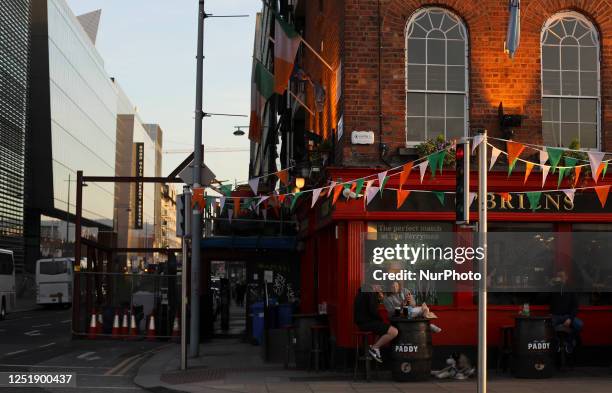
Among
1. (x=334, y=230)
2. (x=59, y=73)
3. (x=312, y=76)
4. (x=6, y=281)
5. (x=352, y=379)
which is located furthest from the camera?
(x=59, y=73)

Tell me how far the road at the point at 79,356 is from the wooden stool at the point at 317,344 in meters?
3.25

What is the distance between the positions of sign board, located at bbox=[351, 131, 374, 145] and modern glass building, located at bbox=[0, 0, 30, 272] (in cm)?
4940

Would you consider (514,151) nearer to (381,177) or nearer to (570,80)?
(381,177)

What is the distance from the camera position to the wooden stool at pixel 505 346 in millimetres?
14211

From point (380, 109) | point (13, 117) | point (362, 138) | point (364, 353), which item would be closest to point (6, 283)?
point (362, 138)

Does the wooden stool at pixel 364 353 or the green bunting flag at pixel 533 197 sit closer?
the wooden stool at pixel 364 353

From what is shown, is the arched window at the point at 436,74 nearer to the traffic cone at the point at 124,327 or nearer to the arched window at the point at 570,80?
the arched window at the point at 570,80

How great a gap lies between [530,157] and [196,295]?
8.00 metres

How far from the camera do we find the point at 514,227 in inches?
587

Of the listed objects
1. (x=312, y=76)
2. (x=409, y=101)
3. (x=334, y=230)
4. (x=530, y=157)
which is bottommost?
(x=334, y=230)

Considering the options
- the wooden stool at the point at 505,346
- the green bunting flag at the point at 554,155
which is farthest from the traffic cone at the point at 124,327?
the green bunting flag at the point at 554,155

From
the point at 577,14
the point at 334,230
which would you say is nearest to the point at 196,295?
the point at 334,230

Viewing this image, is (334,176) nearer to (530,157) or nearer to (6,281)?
(530,157)

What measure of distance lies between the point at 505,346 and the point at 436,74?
17.2 ft
